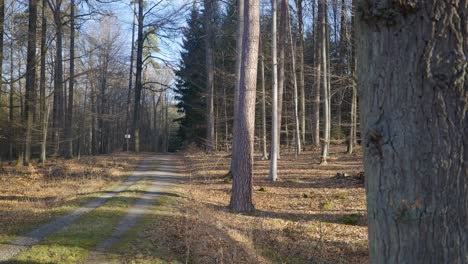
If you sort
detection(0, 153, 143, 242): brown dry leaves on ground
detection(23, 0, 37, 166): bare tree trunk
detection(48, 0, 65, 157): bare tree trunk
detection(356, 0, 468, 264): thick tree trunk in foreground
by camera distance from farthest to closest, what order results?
detection(48, 0, 65, 157): bare tree trunk, detection(23, 0, 37, 166): bare tree trunk, detection(0, 153, 143, 242): brown dry leaves on ground, detection(356, 0, 468, 264): thick tree trunk in foreground

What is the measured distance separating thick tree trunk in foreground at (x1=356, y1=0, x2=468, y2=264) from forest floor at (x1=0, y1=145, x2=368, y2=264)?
4.82 meters

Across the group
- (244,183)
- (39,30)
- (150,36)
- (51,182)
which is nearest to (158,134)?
(150,36)

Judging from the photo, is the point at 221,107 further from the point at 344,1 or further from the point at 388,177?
the point at 388,177

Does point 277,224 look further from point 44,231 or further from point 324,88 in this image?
point 324,88

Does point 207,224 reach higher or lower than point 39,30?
lower

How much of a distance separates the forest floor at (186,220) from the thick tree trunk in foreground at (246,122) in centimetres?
56

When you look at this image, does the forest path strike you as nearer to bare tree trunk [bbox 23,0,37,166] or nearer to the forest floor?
the forest floor

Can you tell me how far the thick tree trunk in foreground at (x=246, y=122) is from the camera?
11.6 m

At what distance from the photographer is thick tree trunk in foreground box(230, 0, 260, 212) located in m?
11.6

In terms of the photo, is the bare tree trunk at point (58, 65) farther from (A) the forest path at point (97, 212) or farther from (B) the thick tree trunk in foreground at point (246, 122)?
(B) the thick tree trunk in foreground at point (246, 122)

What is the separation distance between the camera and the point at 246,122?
1180 centimetres

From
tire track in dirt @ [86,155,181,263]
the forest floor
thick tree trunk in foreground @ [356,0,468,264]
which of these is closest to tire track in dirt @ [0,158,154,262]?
the forest floor

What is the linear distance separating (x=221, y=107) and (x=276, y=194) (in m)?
24.6

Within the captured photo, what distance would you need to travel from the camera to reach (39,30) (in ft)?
74.5
